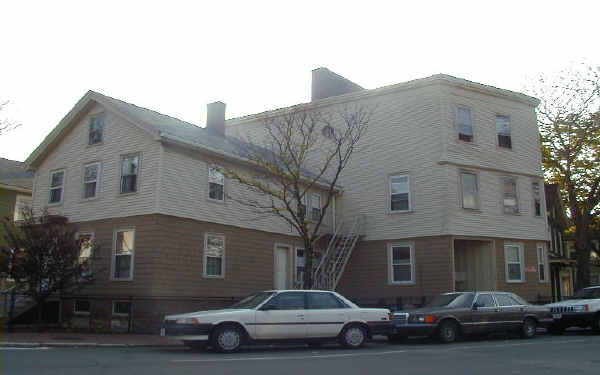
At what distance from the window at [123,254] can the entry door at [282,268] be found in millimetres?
6115

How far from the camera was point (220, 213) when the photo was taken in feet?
69.5

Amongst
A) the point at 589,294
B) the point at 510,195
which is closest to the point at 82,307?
the point at 589,294

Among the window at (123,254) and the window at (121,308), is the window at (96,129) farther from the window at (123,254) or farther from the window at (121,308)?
the window at (121,308)

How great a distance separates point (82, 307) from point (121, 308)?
2.03m

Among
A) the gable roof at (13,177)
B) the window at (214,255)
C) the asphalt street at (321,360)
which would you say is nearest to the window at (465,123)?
the window at (214,255)

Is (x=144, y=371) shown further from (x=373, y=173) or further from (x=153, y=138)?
(x=373, y=173)

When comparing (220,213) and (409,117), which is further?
(409,117)

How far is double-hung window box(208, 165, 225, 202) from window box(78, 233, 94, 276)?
439 centimetres

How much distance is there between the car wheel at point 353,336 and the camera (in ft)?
45.9

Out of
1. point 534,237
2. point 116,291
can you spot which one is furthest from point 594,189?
point 116,291

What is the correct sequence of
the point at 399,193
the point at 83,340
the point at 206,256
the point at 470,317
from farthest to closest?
the point at 399,193 < the point at 206,256 < the point at 470,317 < the point at 83,340

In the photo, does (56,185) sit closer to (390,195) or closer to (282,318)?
(282,318)

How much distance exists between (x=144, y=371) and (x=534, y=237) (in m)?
20.5

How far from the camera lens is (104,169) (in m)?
20.8
